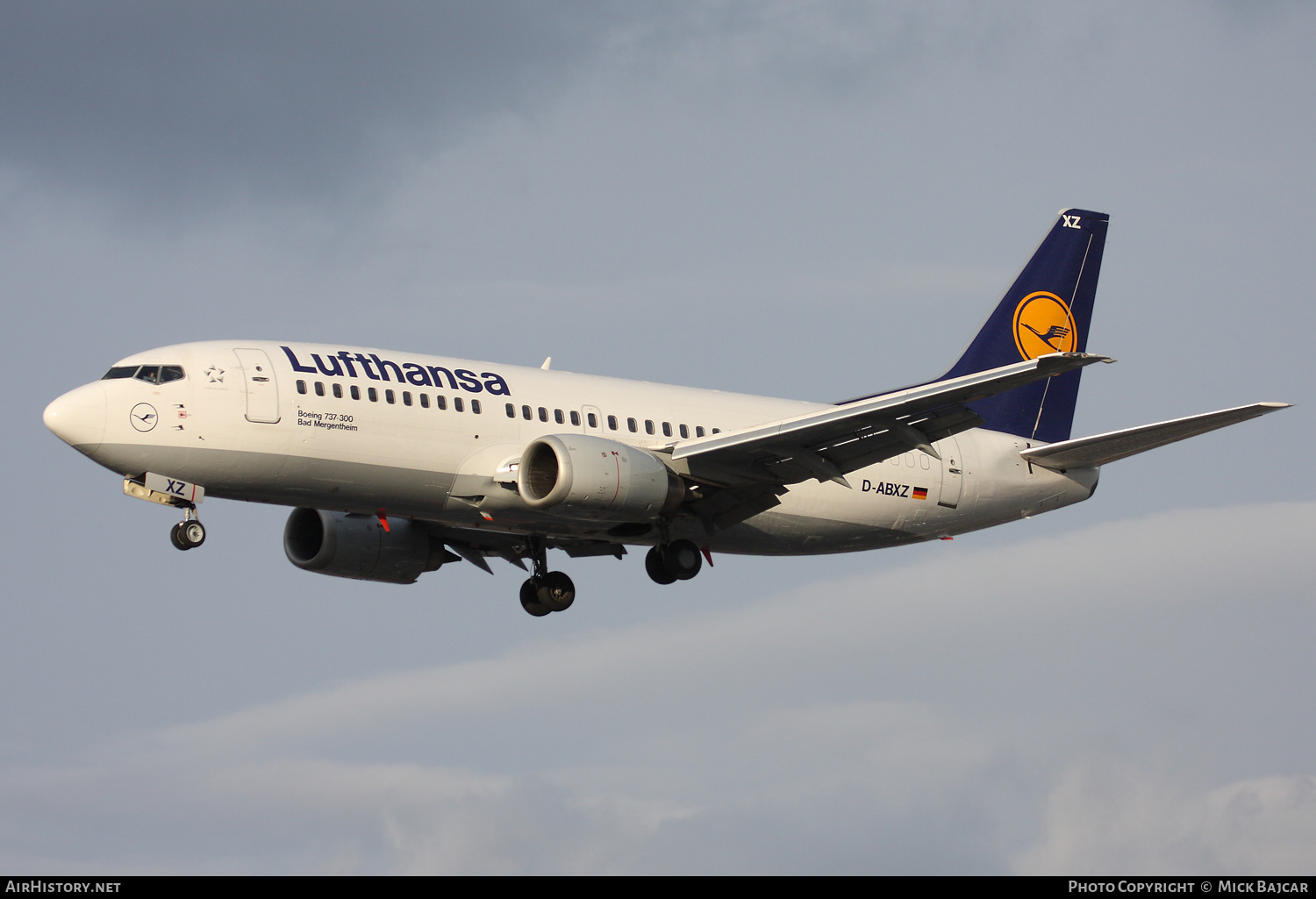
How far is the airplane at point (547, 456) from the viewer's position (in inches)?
1310

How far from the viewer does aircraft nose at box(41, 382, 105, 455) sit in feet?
107

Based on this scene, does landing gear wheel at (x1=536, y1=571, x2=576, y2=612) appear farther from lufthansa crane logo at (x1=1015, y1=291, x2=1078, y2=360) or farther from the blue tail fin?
lufthansa crane logo at (x1=1015, y1=291, x2=1078, y2=360)

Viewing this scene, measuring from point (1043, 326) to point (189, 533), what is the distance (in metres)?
24.6

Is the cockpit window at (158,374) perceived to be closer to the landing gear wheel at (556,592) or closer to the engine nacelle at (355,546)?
the engine nacelle at (355,546)

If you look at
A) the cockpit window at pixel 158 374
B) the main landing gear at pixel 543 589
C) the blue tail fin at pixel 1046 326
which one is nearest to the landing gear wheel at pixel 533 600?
the main landing gear at pixel 543 589

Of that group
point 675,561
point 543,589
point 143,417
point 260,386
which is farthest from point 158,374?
point 675,561

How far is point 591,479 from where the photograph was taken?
34344 mm

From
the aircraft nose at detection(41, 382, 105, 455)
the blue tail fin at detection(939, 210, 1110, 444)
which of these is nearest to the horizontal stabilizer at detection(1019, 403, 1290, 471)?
the blue tail fin at detection(939, 210, 1110, 444)

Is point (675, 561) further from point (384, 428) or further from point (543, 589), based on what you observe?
point (384, 428)

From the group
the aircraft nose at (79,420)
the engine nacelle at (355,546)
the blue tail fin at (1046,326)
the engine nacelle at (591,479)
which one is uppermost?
the blue tail fin at (1046,326)

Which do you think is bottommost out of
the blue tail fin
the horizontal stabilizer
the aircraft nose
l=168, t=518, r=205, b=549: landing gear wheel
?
l=168, t=518, r=205, b=549: landing gear wheel

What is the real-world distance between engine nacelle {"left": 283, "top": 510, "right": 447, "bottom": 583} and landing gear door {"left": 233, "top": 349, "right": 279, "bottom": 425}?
23.5 ft

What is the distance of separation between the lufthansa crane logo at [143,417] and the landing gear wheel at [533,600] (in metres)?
11.4
